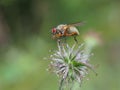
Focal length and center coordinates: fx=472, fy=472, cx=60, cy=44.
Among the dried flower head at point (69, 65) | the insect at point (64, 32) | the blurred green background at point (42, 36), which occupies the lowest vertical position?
the dried flower head at point (69, 65)

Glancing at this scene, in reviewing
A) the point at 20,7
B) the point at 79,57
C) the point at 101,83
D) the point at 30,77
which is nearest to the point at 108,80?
the point at 101,83

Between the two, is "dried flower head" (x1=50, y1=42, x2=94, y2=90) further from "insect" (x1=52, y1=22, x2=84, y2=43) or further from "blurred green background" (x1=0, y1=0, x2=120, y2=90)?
"blurred green background" (x1=0, y1=0, x2=120, y2=90)

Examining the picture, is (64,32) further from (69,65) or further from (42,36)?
(42,36)

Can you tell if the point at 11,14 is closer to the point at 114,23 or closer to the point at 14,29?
the point at 14,29

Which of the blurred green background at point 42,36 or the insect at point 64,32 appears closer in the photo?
the insect at point 64,32

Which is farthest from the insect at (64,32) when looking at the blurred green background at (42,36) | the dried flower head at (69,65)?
the blurred green background at (42,36)

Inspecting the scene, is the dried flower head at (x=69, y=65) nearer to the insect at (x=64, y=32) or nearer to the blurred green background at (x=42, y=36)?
the insect at (x=64, y=32)

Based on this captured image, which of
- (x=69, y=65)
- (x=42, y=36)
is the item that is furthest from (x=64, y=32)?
(x=42, y=36)
